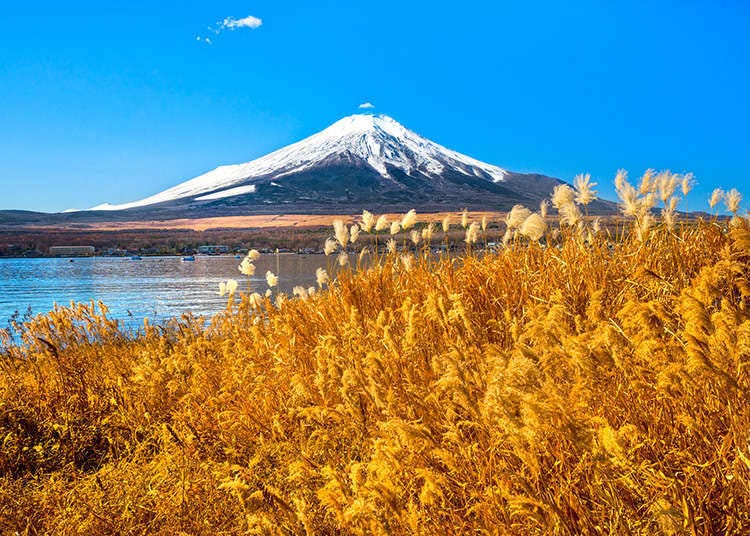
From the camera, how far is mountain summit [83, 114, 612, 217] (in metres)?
139

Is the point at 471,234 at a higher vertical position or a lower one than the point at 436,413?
higher

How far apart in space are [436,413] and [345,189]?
16120cm

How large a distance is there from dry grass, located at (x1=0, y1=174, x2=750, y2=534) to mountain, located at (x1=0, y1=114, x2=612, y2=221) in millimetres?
117111

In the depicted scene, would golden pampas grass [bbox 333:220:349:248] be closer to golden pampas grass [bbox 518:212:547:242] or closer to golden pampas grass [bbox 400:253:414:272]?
golden pampas grass [bbox 400:253:414:272]

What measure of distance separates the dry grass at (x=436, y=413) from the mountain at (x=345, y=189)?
4611 inches

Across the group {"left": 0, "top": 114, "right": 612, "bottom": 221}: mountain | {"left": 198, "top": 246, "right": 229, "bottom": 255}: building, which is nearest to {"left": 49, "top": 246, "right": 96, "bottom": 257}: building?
{"left": 198, "top": 246, "right": 229, "bottom": 255}: building

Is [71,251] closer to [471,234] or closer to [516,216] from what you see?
[471,234]

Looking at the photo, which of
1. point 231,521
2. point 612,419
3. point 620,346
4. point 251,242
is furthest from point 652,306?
point 251,242

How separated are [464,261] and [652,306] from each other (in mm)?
2428

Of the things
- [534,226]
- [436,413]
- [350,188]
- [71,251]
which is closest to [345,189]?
[350,188]

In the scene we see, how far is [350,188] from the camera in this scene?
541 feet

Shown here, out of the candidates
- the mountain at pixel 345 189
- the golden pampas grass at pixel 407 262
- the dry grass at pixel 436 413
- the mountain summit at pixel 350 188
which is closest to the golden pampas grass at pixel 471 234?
the dry grass at pixel 436 413

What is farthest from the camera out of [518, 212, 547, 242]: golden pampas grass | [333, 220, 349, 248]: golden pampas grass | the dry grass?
[333, 220, 349, 248]: golden pampas grass

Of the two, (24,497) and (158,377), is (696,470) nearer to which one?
(24,497)
